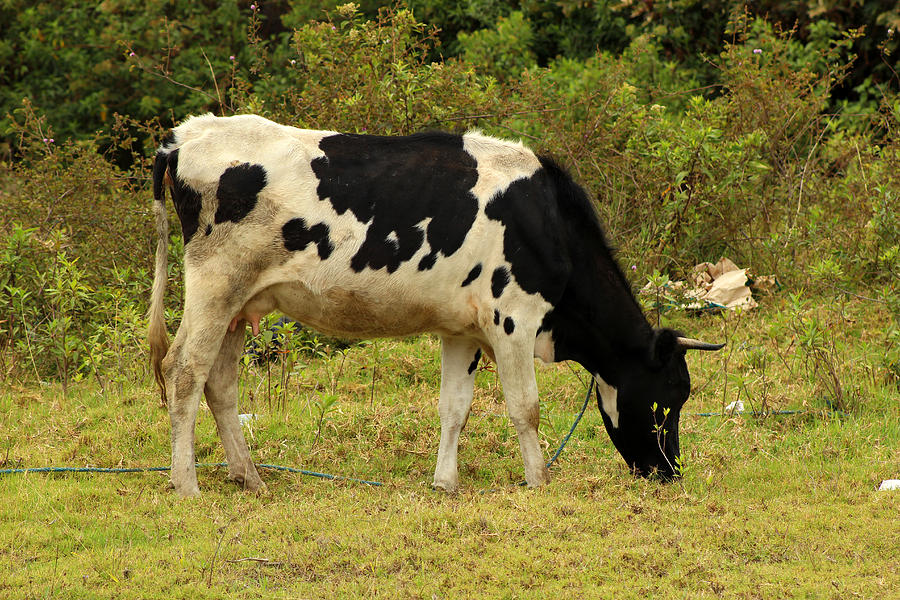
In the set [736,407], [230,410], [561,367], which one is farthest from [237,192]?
[736,407]

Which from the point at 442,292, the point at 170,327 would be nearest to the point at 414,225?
the point at 442,292

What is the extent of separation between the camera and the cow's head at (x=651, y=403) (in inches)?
252

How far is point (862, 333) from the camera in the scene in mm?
8820

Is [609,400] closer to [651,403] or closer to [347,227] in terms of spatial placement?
[651,403]

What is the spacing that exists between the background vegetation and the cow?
1.65ft

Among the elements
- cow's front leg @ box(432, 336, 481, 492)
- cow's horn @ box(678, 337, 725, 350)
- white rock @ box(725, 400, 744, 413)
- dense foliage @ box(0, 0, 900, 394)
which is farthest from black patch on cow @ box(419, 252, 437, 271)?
dense foliage @ box(0, 0, 900, 394)

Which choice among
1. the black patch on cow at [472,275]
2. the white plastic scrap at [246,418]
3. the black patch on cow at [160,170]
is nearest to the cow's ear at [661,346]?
the black patch on cow at [472,275]

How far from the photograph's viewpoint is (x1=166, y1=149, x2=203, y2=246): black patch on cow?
5.92 metres

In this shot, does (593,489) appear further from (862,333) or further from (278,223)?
(862,333)

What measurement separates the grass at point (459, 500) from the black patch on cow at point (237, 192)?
136cm

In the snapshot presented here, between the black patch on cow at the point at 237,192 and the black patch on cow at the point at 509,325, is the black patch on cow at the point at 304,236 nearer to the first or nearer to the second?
the black patch on cow at the point at 237,192

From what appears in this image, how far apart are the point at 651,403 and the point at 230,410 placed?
2482 millimetres

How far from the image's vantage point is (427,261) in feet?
19.7

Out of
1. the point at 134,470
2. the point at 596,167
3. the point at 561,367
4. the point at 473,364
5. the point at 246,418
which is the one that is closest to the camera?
the point at 134,470
